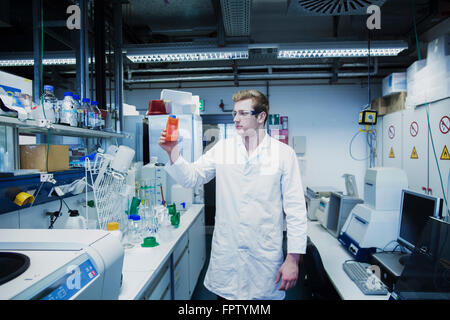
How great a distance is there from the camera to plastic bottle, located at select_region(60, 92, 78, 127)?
146cm

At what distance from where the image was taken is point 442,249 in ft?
3.04

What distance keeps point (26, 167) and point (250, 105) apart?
46.6 inches

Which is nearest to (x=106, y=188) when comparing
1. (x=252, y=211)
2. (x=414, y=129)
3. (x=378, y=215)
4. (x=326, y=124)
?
(x=252, y=211)

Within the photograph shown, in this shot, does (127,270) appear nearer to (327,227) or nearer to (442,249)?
(442,249)

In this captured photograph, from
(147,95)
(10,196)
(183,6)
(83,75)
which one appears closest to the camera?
(10,196)

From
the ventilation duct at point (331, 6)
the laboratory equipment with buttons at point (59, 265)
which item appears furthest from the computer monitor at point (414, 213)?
the laboratory equipment with buttons at point (59, 265)

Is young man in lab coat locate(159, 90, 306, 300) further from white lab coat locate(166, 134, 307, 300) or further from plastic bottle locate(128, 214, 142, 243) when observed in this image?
plastic bottle locate(128, 214, 142, 243)

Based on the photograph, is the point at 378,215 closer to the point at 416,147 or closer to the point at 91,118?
the point at 416,147

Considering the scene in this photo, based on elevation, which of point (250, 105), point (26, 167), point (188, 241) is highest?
point (250, 105)

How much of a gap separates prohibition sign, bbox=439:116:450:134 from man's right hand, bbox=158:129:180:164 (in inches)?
94.6

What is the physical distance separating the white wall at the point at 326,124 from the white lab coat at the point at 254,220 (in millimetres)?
3035

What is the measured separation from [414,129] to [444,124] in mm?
469

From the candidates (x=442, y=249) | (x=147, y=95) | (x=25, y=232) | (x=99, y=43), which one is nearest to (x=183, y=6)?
(x=99, y=43)
